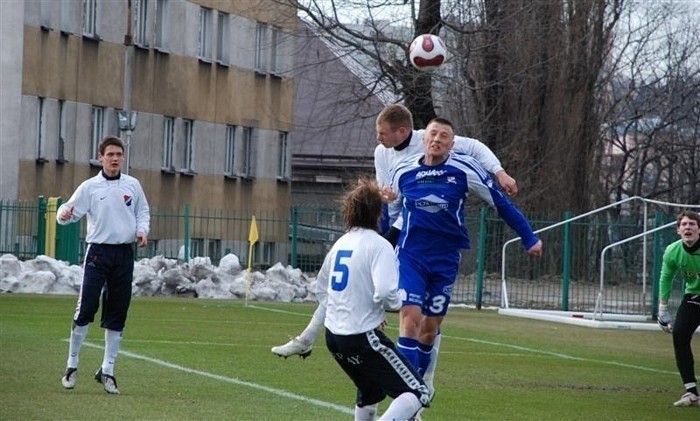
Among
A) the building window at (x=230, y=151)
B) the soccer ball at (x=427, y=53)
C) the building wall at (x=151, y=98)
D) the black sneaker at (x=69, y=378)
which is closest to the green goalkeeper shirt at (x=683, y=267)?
the soccer ball at (x=427, y=53)

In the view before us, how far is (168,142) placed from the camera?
49719 mm

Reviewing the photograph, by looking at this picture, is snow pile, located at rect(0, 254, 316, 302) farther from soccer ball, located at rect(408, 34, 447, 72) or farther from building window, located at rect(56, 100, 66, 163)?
soccer ball, located at rect(408, 34, 447, 72)

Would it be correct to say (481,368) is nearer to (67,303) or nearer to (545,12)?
(67,303)

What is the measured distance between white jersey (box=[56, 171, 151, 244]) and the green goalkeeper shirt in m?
5.16

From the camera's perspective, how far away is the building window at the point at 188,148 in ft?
166

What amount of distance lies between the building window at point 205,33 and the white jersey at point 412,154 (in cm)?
3928

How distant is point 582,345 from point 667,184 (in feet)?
159

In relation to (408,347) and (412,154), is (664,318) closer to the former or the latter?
(412,154)

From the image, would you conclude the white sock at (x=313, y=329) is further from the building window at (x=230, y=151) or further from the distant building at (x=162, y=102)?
the building window at (x=230, y=151)

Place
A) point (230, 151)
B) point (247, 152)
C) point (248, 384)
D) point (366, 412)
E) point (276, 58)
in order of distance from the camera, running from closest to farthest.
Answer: point (366, 412) → point (248, 384) → point (230, 151) → point (247, 152) → point (276, 58)

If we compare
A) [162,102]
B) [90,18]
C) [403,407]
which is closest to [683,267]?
[403,407]

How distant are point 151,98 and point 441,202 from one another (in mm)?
37099

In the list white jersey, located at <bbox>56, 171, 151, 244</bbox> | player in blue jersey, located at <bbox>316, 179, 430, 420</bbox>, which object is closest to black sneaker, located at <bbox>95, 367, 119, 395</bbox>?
white jersey, located at <bbox>56, 171, 151, 244</bbox>

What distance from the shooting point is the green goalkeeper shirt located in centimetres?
1466
